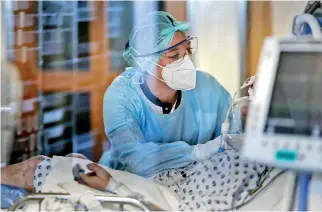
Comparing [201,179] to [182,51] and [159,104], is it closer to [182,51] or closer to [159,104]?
[159,104]

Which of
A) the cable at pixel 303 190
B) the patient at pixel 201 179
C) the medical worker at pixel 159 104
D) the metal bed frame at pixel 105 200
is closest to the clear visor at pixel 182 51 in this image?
the medical worker at pixel 159 104

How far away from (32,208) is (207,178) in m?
0.51

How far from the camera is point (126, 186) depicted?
1.53 meters

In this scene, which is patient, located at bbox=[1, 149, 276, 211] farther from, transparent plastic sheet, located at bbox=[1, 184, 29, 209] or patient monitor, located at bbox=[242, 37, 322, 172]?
patient monitor, located at bbox=[242, 37, 322, 172]

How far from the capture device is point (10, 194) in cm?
162

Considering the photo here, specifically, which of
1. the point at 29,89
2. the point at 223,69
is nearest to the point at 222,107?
the point at 223,69

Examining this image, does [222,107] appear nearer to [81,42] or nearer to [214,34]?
[214,34]

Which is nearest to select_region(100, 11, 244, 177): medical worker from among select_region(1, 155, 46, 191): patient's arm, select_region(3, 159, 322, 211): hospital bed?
select_region(3, 159, 322, 211): hospital bed

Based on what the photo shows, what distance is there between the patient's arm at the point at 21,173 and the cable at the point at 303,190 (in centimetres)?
83

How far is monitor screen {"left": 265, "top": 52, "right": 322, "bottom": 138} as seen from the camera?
43.8 inches

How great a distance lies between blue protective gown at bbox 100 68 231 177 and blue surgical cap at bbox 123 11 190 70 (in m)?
0.06

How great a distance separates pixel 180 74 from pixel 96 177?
0.40m

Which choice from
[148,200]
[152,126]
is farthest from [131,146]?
[148,200]

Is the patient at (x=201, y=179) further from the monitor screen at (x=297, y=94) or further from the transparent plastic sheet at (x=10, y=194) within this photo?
the monitor screen at (x=297, y=94)
